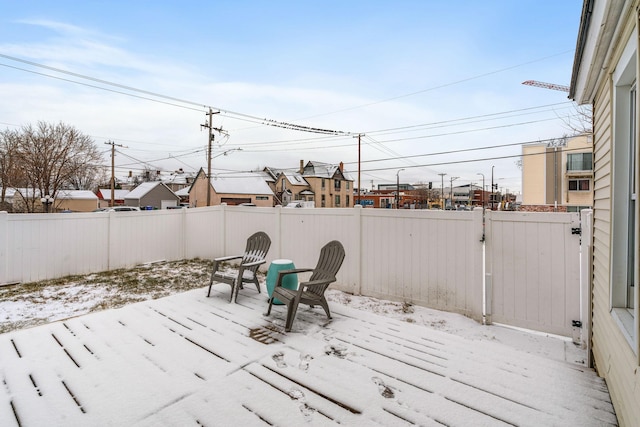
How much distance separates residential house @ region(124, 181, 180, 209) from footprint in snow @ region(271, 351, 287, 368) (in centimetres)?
3576

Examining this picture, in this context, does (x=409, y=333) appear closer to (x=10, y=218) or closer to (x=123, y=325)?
(x=123, y=325)

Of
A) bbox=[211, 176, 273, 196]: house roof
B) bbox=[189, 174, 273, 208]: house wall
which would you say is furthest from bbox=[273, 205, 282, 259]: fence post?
bbox=[211, 176, 273, 196]: house roof

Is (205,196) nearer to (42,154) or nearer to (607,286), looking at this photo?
(42,154)

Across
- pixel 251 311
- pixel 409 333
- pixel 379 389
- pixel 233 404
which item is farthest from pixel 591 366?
pixel 251 311

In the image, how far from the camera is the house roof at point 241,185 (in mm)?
33500

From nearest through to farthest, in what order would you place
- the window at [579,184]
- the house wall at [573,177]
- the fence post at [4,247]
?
1. the fence post at [4,247]
2. the house wall at [573,177]
3. the window at [579,184]

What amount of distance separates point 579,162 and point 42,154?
126 ft

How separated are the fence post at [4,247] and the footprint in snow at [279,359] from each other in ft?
19.8

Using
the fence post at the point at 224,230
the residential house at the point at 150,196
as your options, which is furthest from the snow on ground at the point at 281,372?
the residential house at the point at 150,196

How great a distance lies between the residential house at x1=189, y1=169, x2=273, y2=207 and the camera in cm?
3319

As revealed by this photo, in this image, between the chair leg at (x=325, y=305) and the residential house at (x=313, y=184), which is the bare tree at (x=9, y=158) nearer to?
the chair leg at (x=325, y=305)

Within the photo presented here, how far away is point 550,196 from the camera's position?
29391 millimetres

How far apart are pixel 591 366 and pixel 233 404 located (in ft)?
9.90

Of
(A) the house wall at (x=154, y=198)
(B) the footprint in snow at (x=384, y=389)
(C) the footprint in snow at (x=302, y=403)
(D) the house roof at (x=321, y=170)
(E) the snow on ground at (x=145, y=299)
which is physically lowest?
(E) the snow on ground at (x=145, y=299)
